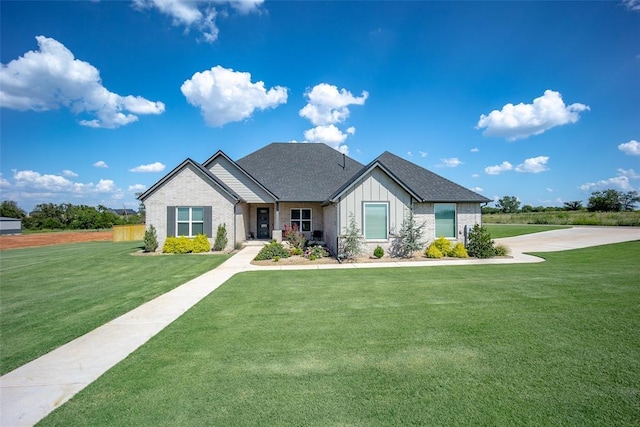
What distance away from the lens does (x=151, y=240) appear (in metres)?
17.3

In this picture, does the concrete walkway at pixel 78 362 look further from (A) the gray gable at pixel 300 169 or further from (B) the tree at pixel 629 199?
(B) the tree at pixel 629 199

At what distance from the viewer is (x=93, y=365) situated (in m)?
4.38

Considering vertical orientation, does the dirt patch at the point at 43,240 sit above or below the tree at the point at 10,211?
below

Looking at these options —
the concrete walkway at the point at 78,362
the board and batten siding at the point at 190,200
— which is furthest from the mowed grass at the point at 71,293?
the board and batten siding at the point at 190,200

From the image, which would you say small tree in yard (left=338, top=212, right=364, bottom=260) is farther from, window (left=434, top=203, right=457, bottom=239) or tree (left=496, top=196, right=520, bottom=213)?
tree (left=496, top=196, right=520, bottom=213)

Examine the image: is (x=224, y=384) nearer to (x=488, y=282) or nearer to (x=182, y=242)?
(x=488, y=282)

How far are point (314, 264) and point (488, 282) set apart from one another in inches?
270

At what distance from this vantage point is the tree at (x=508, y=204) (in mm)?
79000

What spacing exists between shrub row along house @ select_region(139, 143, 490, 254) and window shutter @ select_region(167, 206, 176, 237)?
54mm

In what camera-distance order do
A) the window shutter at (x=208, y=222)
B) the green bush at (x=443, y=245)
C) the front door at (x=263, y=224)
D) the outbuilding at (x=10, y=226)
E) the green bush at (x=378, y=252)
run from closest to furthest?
the green bush at (x=378, y=252) < the green bush at (x=443, y=245) < the window shutter at (x=208, y=222) < the front door at (x=263, y=224) < the outbuilding at (x=10, y=226)

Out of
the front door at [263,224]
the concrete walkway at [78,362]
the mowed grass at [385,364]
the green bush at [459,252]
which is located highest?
the front door at [263,224]

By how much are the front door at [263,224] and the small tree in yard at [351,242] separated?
1013 centimetres

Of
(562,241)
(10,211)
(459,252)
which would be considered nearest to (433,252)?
(459,252)

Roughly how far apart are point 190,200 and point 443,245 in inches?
580
